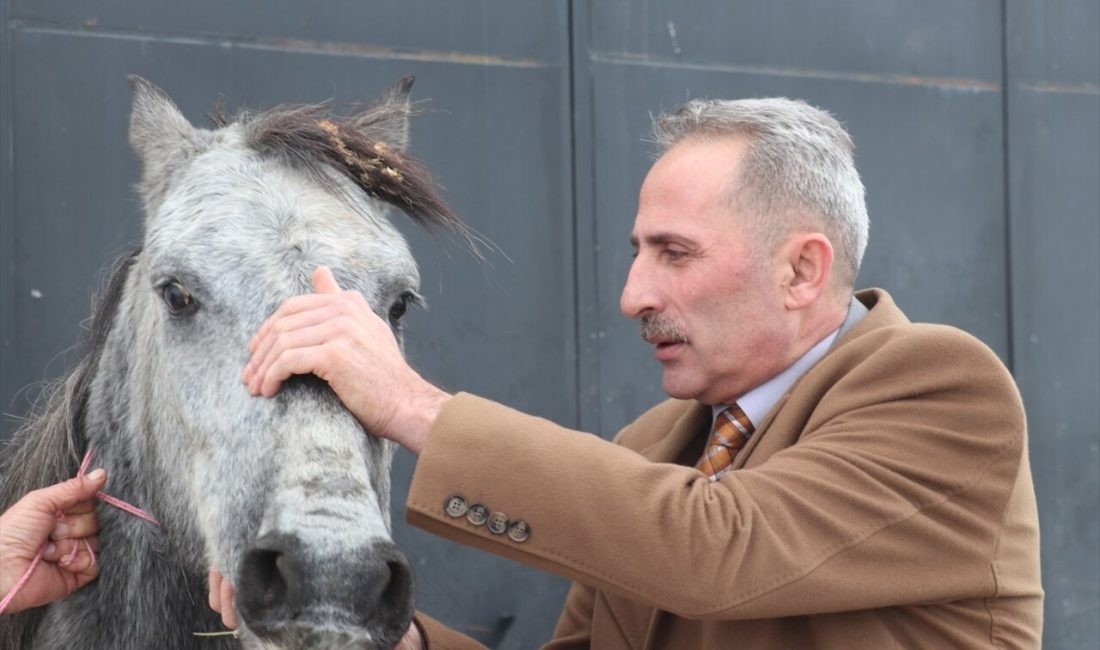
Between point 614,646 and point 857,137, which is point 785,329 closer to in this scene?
point 614,646

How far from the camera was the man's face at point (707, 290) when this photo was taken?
8.79 feet

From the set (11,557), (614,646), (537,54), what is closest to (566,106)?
(537,54)

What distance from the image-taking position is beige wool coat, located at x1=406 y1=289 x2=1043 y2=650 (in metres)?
2.19

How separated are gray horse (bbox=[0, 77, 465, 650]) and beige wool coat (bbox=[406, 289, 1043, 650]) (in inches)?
7.9

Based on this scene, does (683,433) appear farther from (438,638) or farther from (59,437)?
(59,437)

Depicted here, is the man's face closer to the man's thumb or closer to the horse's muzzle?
the man's thumb

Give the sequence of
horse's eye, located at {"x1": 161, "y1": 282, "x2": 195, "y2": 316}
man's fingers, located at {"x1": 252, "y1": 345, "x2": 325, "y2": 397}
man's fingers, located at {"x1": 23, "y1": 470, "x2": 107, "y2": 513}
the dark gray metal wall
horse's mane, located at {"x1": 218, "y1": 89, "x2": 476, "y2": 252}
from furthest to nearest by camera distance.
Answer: the dark gray metal wall → horse's mane, located at {"x1": 218, "y1": 89, "x2": 476, "y2": 252} → man's fingers, located at {"x1": 23, "y1": 470, "x2": 107, "y2": 513} → horse's eye, located at {"x1": 161, "y1": 282, "x2": 195, "y2": 316} → man's fingers, located at {"x1": 252, "y1": 345, "x2": 325, "y2": 397}

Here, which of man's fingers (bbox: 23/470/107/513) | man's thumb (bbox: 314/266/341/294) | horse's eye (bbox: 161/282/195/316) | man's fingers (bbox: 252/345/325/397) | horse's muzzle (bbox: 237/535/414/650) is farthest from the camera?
man's fingers (bbox: 23/470/107/513)

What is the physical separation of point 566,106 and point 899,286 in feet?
4.78

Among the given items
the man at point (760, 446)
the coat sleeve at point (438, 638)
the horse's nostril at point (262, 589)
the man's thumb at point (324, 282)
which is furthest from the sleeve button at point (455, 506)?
the coat sleeve at point (438, 638)

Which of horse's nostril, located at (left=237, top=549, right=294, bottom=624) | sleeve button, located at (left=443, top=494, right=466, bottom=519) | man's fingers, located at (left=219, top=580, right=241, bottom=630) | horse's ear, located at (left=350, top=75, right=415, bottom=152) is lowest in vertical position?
man's fingers, located at (left=219, top=580, right=241, bottom=630)

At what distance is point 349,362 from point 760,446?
2.57 feet

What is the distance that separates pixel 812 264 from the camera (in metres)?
2.70

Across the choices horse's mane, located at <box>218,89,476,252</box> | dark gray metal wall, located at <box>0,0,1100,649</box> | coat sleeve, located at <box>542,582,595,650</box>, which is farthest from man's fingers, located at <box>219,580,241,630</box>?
dark gray metal wall, located at <box>0,0,1100,649</box>
